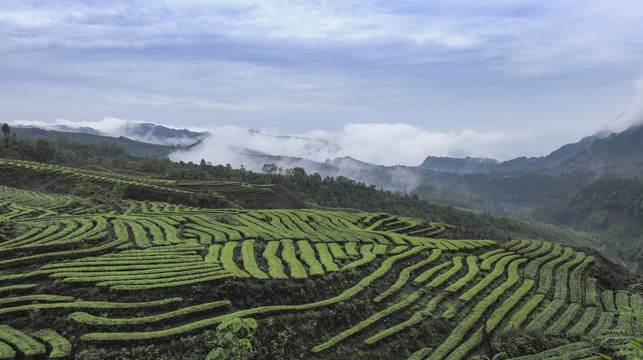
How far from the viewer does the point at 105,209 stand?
1657 inches

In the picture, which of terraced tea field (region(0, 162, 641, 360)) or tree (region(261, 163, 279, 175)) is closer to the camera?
terraced tea field (region(0, 162, 641, 360))

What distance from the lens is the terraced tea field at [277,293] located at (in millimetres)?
16031

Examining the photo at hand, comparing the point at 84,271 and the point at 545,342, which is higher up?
the point at 84,271

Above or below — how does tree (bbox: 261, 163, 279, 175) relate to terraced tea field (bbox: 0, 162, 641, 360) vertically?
above

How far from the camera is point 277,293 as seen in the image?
67.0 ft

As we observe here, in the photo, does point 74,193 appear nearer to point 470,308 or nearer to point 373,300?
point 373,300

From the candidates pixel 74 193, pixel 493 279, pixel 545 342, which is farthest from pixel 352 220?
pixel 74 193

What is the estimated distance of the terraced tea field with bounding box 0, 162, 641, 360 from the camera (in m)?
16.0

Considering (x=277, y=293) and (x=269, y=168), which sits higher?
(x=269, y=168)

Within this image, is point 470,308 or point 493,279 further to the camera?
point 493,279

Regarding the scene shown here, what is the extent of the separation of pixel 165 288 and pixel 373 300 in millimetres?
12143

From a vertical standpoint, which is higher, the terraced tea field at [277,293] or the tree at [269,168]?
the tree at [269,168]

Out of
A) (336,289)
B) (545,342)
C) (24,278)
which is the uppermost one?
(24,278)

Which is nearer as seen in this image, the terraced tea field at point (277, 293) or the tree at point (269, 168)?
the terraced tea field at point (277, 293)
